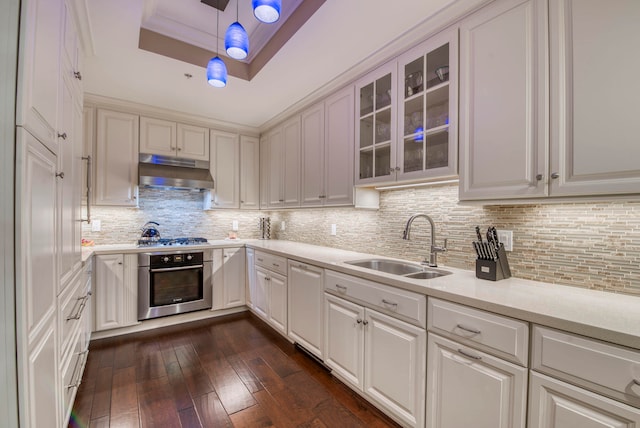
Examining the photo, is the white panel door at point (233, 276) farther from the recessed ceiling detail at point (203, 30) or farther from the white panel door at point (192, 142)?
the recessed ceiling detail at point (203, 30)

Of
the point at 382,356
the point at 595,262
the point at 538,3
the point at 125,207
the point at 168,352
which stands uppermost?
the point at 538,3

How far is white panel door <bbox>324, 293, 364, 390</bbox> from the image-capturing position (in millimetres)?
1824

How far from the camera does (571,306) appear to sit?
1.12 meters

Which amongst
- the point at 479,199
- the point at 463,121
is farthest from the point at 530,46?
the point at 479,199

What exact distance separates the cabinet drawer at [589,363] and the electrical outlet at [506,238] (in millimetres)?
719

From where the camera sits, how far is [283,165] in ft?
11.2

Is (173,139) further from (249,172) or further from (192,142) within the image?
(249,172)

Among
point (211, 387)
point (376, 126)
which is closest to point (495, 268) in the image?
point (376, 126)

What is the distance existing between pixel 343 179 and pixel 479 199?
118cm

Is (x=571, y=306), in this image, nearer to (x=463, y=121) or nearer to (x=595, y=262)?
(x=595, y=262)

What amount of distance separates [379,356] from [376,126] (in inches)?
65.4

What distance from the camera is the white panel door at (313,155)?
2.77 meters

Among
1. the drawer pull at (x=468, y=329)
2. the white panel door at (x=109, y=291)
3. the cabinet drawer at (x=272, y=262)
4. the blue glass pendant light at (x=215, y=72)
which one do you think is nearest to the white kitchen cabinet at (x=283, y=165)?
the cabinet drawer at (x=272, y=262)

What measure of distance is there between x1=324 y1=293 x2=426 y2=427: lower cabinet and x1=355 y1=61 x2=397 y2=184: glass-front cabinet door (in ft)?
3.36
